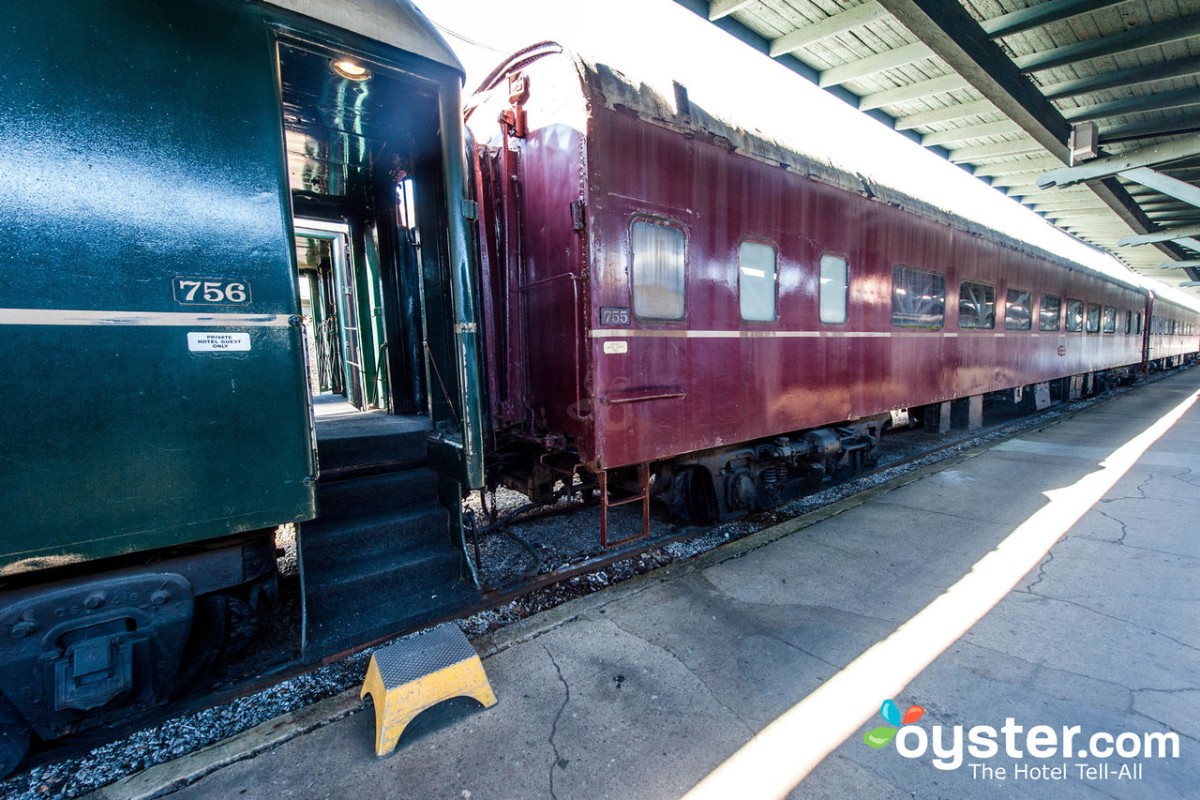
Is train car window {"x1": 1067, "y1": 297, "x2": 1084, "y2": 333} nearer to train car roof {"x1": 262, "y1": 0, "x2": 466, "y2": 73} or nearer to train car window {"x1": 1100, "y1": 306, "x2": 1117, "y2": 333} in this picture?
train car window {"x1": 1100, "y1": 306, "x2": 1117, "y2": 333}

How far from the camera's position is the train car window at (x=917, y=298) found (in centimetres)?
613

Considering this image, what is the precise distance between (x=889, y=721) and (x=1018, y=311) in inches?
417

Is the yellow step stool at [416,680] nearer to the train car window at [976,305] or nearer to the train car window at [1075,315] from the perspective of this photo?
the train car window at [976,305]

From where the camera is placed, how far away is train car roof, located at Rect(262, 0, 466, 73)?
224 centimetres

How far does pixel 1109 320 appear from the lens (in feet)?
49.4

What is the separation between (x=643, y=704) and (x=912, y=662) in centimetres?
148

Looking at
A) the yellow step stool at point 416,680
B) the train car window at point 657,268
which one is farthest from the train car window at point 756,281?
the yellow step stool at point 416,680

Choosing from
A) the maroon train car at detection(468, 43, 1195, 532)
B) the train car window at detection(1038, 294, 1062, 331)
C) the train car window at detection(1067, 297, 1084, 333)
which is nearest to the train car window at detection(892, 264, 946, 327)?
the maroon train car at detection(468, 43, 1195, 532)

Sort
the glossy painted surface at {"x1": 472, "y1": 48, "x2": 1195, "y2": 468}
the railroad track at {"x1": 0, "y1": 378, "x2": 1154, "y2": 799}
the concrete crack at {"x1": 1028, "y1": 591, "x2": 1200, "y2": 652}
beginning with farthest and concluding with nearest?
the glossy painted surface at {"x1": 472, "y1": 48, "x2": 1195, "y2": 468} < the concrete crack at {"x1": 1028, "y1": 591, "x2": 1200, "y2": 652} < the railroad track at {"x1": 0, "y1": 378, "x2": 1154, "y2": 799}

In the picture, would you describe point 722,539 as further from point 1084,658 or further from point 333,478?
point 333,478

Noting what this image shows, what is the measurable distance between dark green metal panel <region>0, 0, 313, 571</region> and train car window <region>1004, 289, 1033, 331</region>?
11.3 meters

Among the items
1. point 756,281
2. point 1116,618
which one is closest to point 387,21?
point 756,281

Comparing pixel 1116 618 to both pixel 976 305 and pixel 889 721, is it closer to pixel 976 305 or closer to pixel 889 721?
pixel 889 721

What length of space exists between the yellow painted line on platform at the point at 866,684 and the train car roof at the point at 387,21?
360 cm
